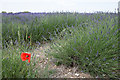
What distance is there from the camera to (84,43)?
286 centimetres

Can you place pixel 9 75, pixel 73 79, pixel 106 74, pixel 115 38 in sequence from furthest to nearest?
pixel 115 38 < pixel 106 74 < pixel 73 79 < pixel 9 75

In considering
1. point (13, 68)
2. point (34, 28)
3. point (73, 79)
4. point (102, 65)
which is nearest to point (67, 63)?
point (73, 79)

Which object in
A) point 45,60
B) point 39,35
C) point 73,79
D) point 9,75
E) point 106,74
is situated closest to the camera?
point 9,75

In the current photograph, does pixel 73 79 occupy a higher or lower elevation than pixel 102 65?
lower

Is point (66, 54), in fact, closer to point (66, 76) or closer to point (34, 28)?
point (66, 76)

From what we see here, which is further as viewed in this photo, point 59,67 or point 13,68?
point 59,67

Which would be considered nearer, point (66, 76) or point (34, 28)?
point (66, 76)

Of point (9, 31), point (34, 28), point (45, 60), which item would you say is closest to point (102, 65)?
point (45, 60)

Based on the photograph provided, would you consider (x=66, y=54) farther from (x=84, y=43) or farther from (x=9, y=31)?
(x=9, y=31)

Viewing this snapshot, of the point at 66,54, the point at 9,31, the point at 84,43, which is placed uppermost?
the point at 9,31

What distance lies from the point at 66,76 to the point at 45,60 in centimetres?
76

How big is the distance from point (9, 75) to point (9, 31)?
252 cm

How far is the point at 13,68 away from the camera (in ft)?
7.51

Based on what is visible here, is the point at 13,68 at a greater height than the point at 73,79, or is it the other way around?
the point at 13,68
